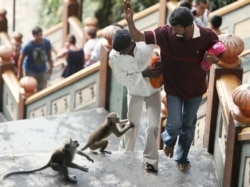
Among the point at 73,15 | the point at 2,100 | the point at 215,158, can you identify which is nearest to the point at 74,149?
the point at 215,158

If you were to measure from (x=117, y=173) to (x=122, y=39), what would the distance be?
1364 millimetres

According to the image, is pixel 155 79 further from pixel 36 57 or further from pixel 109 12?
pixel 109 12

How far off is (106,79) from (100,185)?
12.6ft

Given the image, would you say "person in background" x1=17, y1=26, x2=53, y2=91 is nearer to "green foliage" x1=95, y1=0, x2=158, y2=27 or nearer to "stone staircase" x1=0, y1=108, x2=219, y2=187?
"stone staircase" x1=0, y1=108, x2=219, y2=187

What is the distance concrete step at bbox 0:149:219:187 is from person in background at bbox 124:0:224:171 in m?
0.43

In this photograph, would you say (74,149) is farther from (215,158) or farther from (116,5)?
(116,5)

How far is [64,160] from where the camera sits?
7.33 m

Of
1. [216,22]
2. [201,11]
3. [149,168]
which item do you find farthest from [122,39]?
[201,11]

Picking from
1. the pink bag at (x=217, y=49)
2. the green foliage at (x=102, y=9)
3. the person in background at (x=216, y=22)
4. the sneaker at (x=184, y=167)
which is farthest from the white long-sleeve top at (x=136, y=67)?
the green foliage at (x=102, y=9)

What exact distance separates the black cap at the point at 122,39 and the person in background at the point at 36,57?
5179 mm

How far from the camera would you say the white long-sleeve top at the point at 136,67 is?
757 centimetres

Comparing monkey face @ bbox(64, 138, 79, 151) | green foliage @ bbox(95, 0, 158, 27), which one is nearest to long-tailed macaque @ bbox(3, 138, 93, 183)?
monkey face @ bbox(64, 138, 79, 151)

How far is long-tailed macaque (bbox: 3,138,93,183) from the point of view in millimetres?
7258

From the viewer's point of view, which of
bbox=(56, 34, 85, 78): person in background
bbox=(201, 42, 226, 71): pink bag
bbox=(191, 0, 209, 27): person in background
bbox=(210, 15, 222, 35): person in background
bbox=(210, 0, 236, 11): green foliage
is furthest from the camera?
bbox=(210, 0, 236, 11): green foliage
